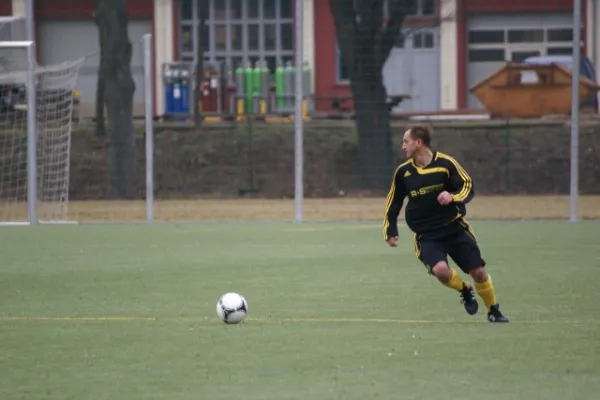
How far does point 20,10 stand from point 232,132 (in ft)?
26.2

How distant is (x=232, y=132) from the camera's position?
30.8 m

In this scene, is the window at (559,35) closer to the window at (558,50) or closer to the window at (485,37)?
the window at (558,50)

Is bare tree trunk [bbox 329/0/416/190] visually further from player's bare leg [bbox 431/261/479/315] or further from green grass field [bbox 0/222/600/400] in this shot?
player's bare leg [bbox 431/261/479/315]

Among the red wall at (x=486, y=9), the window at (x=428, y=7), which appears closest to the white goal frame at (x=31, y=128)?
the window at (x=428, y=7)

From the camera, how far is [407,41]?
38.1 metres

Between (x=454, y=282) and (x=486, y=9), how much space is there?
31632 mm

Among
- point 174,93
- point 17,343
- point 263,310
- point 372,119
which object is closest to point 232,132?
point 174,93

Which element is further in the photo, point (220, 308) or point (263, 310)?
point (263, 310)

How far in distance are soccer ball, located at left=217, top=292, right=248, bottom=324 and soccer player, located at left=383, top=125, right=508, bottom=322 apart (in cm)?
133

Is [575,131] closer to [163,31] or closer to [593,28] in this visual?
[593,28]

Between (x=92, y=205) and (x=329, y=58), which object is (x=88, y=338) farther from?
(x=329, y=58)

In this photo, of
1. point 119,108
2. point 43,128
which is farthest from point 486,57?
point 43,128

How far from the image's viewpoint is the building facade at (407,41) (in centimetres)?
3850

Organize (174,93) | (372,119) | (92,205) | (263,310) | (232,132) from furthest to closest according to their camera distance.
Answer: (174,93) → (232,132) → (92,205) → (372,119) → (263,310)
